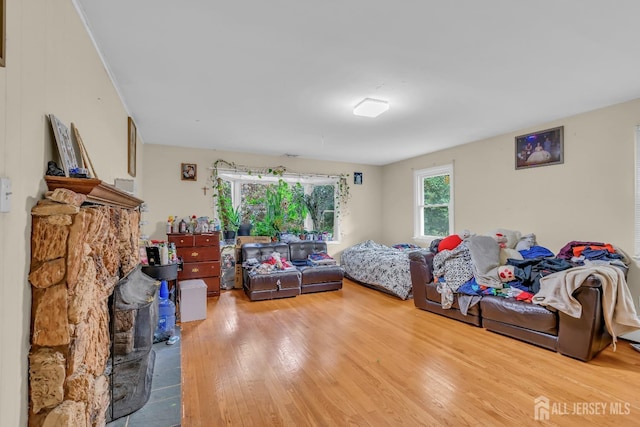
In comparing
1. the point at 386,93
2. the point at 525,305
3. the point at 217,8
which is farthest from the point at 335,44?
the point at 525,305

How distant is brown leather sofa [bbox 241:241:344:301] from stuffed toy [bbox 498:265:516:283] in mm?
2351

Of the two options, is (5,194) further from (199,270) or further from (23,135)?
(199,270)

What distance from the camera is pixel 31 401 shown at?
1.12 m

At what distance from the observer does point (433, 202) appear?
5449 mm

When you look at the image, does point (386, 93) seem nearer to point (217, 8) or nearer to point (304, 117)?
point (304, 117)

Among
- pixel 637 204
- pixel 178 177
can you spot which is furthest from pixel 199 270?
pixel 637 204

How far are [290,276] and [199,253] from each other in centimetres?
139

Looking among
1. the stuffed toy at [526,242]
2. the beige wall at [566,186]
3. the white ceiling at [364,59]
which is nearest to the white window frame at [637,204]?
the beige wall at [566,186]

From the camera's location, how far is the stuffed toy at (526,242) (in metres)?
3.66

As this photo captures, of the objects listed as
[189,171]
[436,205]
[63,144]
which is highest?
[189,171]

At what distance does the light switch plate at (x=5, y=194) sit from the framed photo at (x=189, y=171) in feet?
13.8

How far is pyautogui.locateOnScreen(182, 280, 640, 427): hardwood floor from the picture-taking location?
1.84m

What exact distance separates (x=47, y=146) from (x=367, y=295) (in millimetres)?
4197

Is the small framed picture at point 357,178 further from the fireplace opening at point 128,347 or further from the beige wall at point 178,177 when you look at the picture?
the fireplace opening at point 128,347
